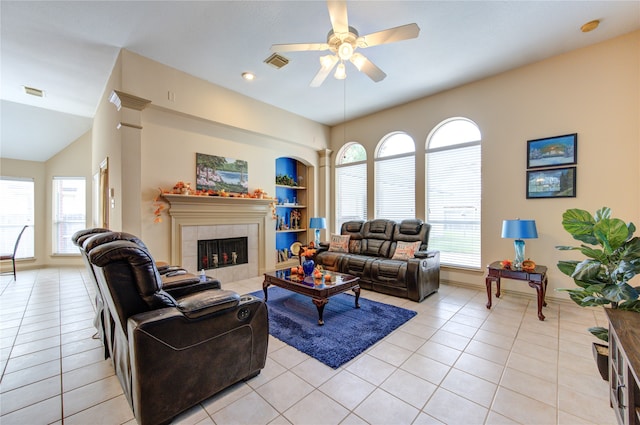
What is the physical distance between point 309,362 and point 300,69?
3762mm

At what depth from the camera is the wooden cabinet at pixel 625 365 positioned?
119cm

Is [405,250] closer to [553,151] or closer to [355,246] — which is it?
[355,246]

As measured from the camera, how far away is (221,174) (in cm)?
468

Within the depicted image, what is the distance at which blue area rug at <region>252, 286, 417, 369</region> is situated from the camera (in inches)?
97.3

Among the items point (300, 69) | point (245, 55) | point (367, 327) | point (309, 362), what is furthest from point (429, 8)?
point (309, 362)

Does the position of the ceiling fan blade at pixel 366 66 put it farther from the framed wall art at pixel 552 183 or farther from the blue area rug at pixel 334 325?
the blue area rug at pixel 334 325

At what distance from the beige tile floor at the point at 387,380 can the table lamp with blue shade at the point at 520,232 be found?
750 millimetres

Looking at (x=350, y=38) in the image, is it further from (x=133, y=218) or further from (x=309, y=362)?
(x=133, y=218)

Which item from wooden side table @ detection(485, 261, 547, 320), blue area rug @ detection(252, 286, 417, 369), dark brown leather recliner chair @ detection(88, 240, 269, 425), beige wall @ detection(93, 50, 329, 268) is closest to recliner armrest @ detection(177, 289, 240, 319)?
dark brown leather recliner chair @ detection(88, 240, 269, 425)

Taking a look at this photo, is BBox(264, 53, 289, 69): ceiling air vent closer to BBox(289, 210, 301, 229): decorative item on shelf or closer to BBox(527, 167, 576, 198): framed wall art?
BBox(289, 210, 301, 229): decorative item on shelf

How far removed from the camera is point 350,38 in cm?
251

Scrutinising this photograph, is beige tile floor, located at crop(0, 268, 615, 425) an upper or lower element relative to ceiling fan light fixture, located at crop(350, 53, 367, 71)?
lower

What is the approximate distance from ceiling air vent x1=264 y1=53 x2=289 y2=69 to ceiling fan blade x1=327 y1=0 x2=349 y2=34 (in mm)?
1360

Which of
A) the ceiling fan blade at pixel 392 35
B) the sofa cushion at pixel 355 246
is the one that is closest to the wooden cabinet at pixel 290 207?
the sofa cushion at pixel 355 246
